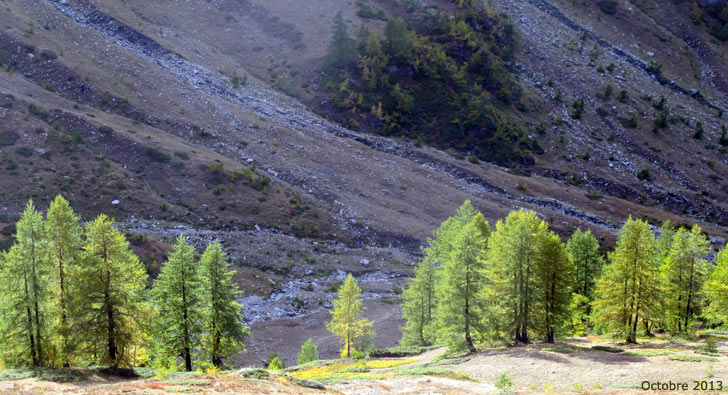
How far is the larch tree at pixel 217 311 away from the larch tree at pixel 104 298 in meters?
4.57

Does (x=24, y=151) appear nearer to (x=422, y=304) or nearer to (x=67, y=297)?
(x=67, y=297)

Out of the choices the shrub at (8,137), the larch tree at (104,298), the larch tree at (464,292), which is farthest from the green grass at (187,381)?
the shrub at (8,137)

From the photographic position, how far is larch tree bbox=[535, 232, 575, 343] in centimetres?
3127

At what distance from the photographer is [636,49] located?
10631cm

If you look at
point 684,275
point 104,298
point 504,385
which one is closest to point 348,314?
point 104,298

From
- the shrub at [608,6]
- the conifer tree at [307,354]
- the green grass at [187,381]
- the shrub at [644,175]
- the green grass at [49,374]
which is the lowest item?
the conifer tree at [307,354]

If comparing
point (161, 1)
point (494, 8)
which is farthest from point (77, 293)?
point (494, 8)

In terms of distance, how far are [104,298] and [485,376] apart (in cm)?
1807

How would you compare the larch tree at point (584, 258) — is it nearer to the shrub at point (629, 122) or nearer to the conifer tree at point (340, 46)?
the shrub at point (629, 122)

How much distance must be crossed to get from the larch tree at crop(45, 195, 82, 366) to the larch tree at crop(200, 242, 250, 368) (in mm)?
6466

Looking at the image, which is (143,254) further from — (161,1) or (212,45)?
(161,1)

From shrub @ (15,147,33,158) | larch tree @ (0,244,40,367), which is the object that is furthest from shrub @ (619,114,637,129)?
larch tree @ (0,244,40,367)

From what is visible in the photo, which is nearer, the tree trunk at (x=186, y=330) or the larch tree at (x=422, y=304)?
the tree trunk at (x=186, y=330)

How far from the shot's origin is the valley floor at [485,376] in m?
18.7
